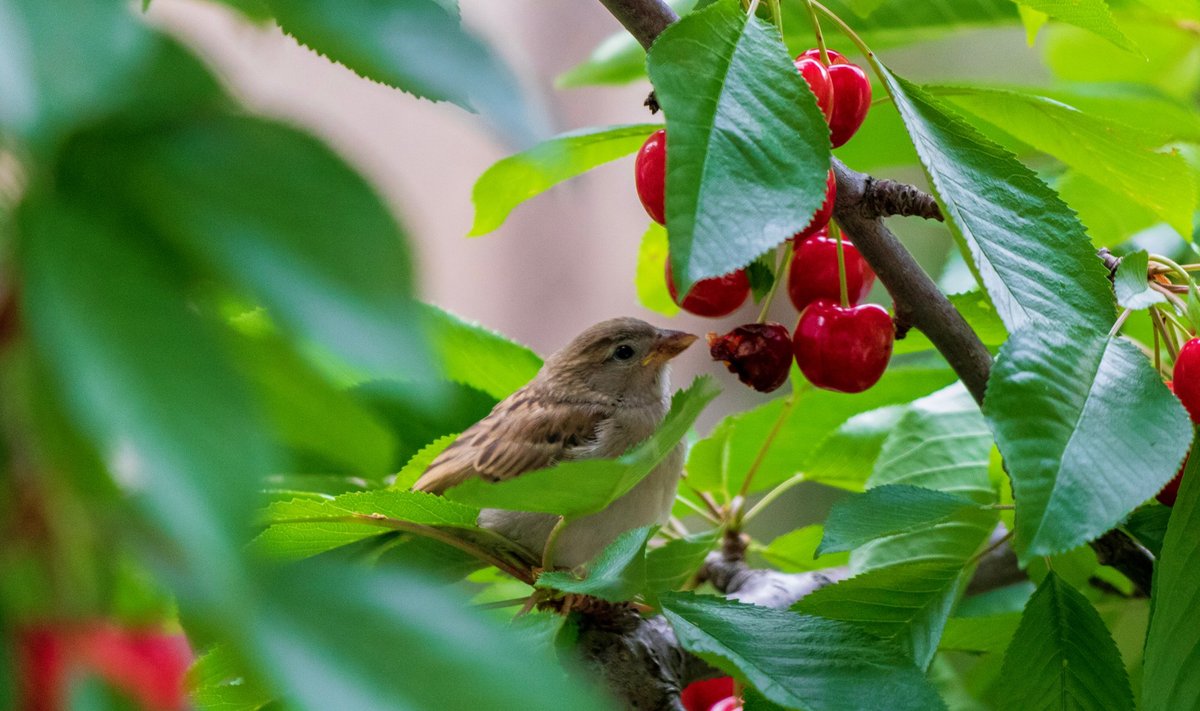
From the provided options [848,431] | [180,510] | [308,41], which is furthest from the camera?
[848,431]

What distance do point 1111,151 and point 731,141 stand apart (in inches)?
14.2

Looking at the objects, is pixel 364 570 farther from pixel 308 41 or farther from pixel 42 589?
pixel 308 41

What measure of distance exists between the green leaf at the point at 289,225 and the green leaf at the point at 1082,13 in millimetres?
544

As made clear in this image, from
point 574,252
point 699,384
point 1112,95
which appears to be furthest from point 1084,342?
point 574,252

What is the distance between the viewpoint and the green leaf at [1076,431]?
1.61 feet

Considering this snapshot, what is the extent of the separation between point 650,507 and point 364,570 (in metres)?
0.84

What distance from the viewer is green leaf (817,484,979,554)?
0.68m

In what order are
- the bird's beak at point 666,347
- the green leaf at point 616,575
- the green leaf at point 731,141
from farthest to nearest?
the bird's beak at point 666,347 < the green leaf at point 616,575 < the green leaf at point 731,141

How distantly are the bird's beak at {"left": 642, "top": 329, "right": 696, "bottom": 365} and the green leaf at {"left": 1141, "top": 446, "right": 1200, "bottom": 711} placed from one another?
848 millimetres

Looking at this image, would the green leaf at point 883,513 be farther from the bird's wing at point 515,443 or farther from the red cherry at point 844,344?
the bird's wing at point 515,443

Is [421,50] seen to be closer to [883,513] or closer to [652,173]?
[652,173]

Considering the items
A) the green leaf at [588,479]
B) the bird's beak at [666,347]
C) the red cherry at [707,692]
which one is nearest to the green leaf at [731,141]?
the green leaf at [588,479]

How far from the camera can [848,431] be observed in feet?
3.52

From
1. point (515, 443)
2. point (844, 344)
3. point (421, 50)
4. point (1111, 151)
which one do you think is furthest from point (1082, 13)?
point (515, 443)
